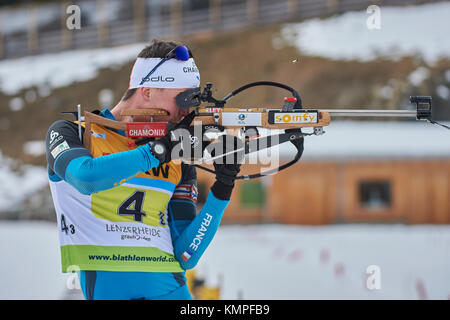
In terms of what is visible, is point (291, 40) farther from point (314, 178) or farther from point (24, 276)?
point (24, 276)

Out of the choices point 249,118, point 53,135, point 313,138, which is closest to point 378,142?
point 313,138

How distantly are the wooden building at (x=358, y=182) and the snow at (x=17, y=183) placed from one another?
2680mm

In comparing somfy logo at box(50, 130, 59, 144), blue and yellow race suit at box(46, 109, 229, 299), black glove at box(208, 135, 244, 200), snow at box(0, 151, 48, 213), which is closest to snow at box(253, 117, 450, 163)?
snow at box(0, 151, 48, 213)

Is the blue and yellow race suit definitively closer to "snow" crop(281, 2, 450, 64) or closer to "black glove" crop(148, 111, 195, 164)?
"black glove" crop(148, 111, 195, 164)

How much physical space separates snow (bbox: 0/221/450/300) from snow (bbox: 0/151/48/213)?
0.38 meters

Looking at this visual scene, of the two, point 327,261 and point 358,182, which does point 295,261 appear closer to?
point 327,261

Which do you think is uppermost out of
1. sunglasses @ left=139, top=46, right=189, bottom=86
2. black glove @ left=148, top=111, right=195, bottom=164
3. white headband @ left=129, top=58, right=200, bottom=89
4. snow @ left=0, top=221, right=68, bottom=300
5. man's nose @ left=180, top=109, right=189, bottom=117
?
sunglasses @ left=139, top=46, right=189, bottom=86

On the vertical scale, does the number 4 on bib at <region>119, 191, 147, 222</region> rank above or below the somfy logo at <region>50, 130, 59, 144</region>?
below

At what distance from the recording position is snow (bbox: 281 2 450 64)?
22.2 feet

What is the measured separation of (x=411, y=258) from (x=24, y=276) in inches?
152

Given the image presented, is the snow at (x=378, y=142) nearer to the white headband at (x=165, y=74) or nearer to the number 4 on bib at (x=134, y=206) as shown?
the white headband at (x=165, y=74)

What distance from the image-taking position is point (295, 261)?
5961 mm
